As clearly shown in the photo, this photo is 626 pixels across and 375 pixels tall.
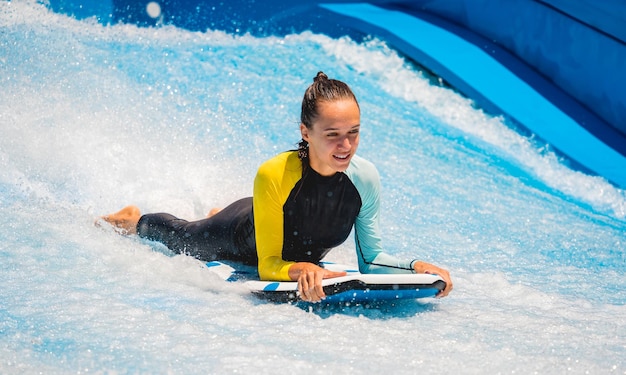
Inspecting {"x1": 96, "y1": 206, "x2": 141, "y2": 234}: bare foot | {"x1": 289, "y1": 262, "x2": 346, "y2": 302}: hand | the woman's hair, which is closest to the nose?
the woman's hair

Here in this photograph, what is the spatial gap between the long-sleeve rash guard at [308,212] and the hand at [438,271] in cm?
7

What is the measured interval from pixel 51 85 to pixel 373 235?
11.8ft

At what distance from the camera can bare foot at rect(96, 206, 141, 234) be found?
4.11 metres

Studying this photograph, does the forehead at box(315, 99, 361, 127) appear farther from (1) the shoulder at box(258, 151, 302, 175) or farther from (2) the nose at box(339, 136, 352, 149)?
(1) the shoulder at box(258, 151, 302, 175)

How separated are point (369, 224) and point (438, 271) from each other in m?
0.39

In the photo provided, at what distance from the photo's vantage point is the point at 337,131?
2914 millimetres

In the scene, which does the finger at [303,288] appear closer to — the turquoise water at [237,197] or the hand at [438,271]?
the turquoise water at [237,197]

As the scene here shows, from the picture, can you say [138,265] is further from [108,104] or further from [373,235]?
[108,104]

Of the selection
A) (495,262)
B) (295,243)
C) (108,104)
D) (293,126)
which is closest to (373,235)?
(295,243)

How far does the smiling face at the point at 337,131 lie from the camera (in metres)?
2.91

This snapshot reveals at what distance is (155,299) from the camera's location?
308 centimetres

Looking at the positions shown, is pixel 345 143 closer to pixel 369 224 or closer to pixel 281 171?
pixel 281 171

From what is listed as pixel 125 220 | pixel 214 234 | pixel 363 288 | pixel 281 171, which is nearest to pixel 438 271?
pixel 363 288

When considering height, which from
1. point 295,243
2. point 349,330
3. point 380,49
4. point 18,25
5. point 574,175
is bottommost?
point 349,330
